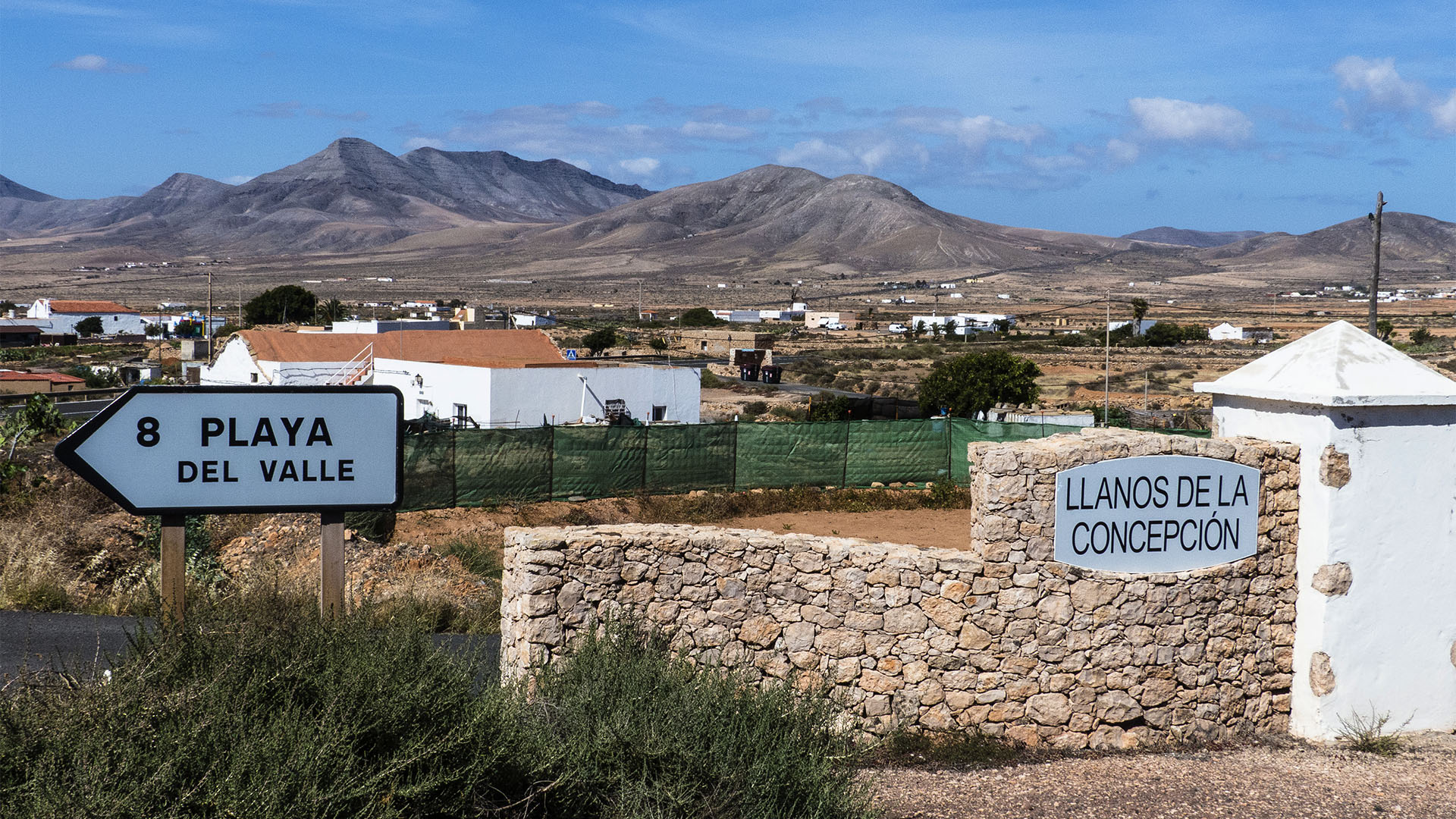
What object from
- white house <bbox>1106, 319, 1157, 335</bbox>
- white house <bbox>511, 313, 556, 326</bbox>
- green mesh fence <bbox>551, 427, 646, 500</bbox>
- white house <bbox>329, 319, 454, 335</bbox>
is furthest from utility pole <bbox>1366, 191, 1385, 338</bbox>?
white house <bbox>1106, 319, 1157, 335</bbox>

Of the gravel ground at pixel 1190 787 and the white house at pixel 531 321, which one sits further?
the white house at pixel 531 321

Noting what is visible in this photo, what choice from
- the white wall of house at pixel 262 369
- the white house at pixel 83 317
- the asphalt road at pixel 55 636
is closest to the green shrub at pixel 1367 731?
the asphalt road at pixel 55 636

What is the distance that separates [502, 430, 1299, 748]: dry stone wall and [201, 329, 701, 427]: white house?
936 inches

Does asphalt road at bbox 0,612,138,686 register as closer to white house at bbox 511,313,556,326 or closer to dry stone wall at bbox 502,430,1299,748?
dry stone wall at bbox 502,430,1299,748

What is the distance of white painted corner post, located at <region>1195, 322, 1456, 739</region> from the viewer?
838cm

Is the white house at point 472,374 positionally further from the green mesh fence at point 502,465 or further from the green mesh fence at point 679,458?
the green mesh fence at point 679,458

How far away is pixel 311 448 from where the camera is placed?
6102mm

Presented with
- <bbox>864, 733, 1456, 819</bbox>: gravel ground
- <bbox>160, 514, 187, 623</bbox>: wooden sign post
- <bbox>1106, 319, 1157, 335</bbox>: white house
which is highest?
<bbox>1106, 319, 1157, 335</bbox>: white house

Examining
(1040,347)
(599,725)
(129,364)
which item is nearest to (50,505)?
(599,725)

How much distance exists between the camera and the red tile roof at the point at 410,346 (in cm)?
4012

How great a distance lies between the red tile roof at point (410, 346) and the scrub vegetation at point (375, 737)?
33502 millimetres

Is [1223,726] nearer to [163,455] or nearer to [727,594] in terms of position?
[727,594]

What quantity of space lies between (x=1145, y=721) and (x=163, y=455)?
659cm

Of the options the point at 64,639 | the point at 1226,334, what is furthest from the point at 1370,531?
the point at 1226,334
